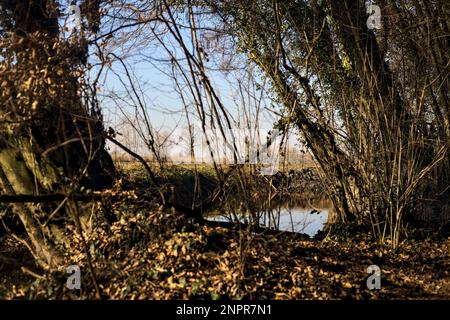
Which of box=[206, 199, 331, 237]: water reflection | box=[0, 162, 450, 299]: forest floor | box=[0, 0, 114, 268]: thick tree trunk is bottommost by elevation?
box=[0, 162, 450, 299]: forest floor

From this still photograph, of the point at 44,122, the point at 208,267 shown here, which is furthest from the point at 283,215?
the point at 44,122

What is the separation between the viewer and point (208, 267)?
5418mm

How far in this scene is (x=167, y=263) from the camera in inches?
216

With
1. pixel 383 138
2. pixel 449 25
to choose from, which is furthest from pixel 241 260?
pixel 449 25

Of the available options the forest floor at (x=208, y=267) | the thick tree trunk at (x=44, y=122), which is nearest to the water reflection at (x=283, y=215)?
the forest floor at (x=208, y=267)

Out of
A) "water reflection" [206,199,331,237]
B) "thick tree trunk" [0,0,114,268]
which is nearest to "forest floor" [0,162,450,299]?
"water reflection" [206,199,331,237]

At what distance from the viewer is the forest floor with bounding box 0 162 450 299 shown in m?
5.11

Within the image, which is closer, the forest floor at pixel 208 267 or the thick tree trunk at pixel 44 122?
the forest floor at pixel 208 267

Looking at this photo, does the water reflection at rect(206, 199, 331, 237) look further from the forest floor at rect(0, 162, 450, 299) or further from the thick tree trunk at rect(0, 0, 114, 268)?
the thick tree trunk at rect(0, 0, 114, 268)

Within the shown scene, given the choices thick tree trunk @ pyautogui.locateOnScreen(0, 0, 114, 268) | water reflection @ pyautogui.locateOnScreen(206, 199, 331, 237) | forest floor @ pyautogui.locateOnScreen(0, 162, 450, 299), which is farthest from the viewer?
water reflection @ pyautogui.locateOnScreen(206, 199, 331, 237)

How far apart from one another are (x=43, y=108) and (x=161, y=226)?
1892 mm

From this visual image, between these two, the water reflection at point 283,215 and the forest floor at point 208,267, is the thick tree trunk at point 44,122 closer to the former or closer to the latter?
the forest floor at point 208,267

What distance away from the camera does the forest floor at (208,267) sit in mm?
5109

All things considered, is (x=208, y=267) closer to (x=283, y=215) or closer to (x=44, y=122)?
(x=44, y=122)
